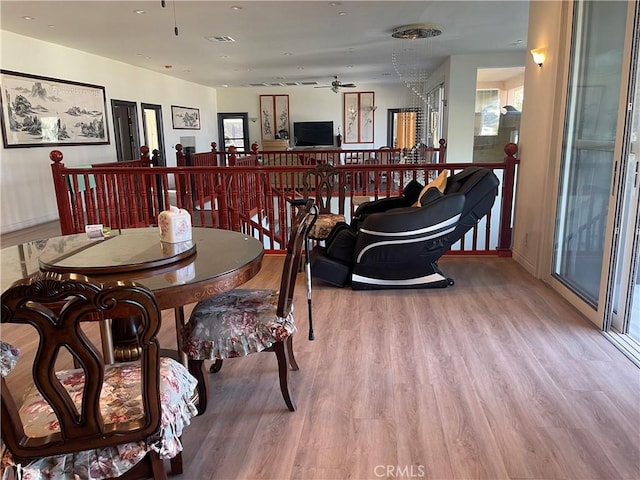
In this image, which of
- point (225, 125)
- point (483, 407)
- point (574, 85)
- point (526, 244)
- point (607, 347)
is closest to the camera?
point (483, 407)

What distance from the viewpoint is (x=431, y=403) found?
2.22 meters

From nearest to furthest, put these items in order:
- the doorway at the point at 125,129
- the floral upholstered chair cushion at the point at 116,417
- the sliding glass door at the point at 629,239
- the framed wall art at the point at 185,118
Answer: the floral upholstered chair cushion at the point at 116,417 → the sliding glass door at the point at 629,239 → the doorway at the point at 125,129 → the framed wall art at the point at 185,118

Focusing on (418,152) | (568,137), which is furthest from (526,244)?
(418,152)

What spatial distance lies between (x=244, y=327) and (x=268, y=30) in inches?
239

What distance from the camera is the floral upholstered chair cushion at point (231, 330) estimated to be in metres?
2.02

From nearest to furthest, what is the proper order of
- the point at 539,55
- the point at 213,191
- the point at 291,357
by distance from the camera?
the point at 291,357 → the point at 539,55 → the point at 213,191

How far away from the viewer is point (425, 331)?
302 cm

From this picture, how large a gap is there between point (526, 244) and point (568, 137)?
109cm

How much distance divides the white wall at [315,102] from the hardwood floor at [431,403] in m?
12.7

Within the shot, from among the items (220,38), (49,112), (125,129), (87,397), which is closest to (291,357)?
(87,397)

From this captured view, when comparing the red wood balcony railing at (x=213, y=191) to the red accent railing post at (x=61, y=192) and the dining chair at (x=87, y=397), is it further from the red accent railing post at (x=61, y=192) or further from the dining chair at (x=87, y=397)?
the dining chair at (x=87, y=397)

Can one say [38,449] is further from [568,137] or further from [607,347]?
[568,137]

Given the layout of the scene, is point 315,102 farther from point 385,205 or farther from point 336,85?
point 385,205

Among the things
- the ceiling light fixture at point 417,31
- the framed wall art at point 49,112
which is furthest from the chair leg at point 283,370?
the framed wall art at point 49,112
